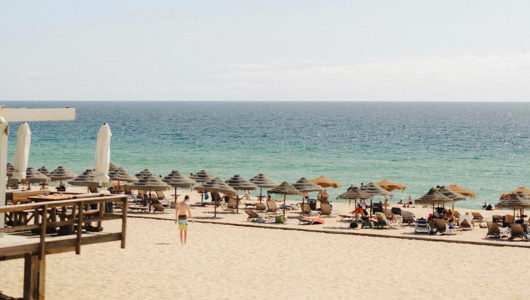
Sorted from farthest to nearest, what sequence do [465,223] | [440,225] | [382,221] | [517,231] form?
[465,223] < [382,221] < [440,225] < [517,231]

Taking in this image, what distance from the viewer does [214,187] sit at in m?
24.8

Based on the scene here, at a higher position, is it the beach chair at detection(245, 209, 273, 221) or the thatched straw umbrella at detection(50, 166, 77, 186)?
the thatched straw umbrella at detection(50, 166, 77, 186)

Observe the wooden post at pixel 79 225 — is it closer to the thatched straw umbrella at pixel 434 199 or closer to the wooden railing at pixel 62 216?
the wooden railing at pixel 62 216

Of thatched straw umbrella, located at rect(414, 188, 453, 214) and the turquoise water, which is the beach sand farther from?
the turquoise water

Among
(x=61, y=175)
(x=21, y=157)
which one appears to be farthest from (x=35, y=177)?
(x=21, y=157)

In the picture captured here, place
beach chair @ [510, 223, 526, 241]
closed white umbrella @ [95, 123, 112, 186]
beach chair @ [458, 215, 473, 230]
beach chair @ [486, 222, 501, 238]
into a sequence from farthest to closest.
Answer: beach chair @ [458, 215, 473, 230], beach chair @ [486, 222, 501, 238], beach chair @ [510, 223, 526, 241], closed white umbrella @ [95, 123, 112, 186]

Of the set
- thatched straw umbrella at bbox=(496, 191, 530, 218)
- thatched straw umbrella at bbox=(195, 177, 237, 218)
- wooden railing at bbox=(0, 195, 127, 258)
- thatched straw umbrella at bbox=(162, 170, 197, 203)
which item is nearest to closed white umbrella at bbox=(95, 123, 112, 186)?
wooden railing at bbox=(0, 195, 127, 258)

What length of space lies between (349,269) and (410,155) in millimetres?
57995

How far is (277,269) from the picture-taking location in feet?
50.3

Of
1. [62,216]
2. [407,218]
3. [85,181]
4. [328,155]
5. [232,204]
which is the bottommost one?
[328,155]

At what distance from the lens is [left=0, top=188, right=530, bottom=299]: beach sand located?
43.1ft

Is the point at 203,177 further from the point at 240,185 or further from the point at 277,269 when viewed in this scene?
the point at 277,269

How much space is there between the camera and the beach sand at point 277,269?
13148 mm

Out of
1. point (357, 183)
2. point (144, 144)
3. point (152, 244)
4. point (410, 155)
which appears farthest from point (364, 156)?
point (152, 244)
